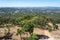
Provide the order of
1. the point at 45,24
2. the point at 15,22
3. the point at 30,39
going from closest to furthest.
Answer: the point at 30,39 → the point at 45,24 → the point at 15,22

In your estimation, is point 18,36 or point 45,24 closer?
point 18,36

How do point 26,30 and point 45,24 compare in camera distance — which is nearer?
point 26,30

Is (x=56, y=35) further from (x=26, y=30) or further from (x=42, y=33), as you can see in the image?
(x=26, y=30)

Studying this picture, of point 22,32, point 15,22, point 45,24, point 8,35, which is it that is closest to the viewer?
point 22,32

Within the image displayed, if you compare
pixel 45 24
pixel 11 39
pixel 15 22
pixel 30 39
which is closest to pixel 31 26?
pixel 11 39

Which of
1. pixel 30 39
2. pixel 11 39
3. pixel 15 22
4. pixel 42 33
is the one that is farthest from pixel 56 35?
pixel 15 22

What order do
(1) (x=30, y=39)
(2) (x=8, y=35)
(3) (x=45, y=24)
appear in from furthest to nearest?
1. (3) (x=45, y=24)
2. (2) (x=8, y=35)
3. (1) (x=30, y=39)

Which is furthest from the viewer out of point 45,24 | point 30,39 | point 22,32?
point 45,24

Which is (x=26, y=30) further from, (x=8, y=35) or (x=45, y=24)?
(x=45, y=24)
